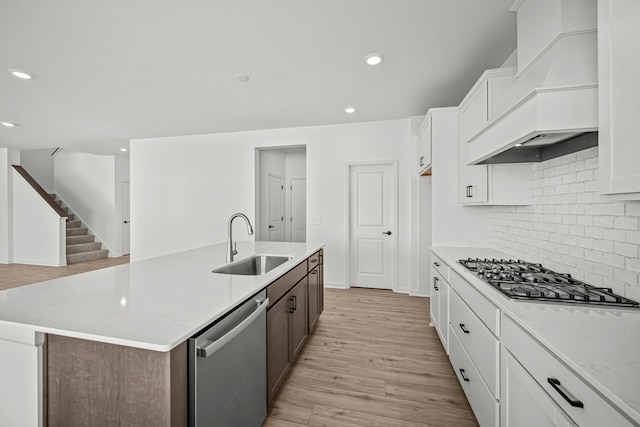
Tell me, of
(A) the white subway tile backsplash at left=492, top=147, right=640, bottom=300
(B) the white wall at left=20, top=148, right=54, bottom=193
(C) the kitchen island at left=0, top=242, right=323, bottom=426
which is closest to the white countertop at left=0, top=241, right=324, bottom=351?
(C) the kitchen island at left=0, top=242, right=323, bottom=426

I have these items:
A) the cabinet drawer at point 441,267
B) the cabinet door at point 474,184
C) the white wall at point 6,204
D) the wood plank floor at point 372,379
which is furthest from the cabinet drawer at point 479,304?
the white wall at point 6,204

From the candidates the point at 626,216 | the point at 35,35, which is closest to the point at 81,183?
the point at 35,35

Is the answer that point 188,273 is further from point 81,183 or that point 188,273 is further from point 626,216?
point 81,183

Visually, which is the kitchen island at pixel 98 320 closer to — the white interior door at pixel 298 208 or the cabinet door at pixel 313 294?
the cabinet door at pixel 313 294

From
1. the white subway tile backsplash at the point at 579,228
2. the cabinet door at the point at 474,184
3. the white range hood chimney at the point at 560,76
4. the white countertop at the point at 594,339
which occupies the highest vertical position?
the white range hood chimney at the point at 560,76

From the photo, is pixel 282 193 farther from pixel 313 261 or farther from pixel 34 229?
pixel 34 229

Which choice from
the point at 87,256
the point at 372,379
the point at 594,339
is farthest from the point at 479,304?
the point at 87,256

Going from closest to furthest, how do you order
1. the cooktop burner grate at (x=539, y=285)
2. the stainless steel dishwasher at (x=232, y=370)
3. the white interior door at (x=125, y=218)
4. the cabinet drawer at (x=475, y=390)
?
the stainless steel dishwasher at (x=232, y=370) → the cooktop burner grate at (x=539, y=285) → the cabinet drawer at (x=475, y=390) → the white interior door at (x=125, y=218)

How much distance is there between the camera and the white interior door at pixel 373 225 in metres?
4.35

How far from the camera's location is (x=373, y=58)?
255 centimetres

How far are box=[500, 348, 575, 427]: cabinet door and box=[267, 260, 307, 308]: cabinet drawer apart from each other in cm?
119

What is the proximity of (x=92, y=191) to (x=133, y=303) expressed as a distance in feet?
26.7

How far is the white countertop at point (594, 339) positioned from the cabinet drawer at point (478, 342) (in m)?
0.24

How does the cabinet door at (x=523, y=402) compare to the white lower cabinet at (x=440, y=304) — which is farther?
the white lower cabinet at (x=440, y=304)
